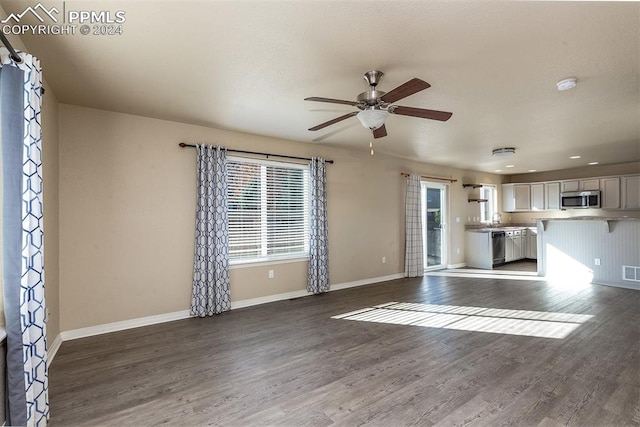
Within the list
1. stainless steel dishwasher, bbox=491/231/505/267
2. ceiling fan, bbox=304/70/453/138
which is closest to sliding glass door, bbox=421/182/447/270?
stainless steel dishwasher, bbox=491/231/505/267

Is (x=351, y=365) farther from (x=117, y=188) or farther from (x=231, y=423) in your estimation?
(x=117, y=188)

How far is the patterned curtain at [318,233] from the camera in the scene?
5289 millimetres

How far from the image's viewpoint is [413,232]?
22.2 feet

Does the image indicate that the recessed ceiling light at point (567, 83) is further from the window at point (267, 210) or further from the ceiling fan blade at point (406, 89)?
the window at point (267, 210)

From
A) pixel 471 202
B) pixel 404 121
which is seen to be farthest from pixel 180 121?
pixel 471 202

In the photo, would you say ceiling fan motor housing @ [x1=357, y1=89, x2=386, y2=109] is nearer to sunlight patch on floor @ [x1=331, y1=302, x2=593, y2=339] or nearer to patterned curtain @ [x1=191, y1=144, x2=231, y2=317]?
patterned curtain @ [x1=191, y1=144, x2=231, y2=317]

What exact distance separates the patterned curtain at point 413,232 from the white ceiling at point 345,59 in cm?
258

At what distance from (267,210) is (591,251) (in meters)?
6.07

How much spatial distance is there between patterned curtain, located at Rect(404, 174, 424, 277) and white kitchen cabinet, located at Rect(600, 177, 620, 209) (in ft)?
15.6

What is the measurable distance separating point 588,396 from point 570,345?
1.02m

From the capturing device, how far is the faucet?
30.4 feet

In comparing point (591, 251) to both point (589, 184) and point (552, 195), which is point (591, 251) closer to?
point (589, 184)

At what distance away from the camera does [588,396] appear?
7.48 feet

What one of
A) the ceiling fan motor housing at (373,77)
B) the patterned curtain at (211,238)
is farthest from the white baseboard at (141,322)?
the ceiling fan motor housing at (373,77)
